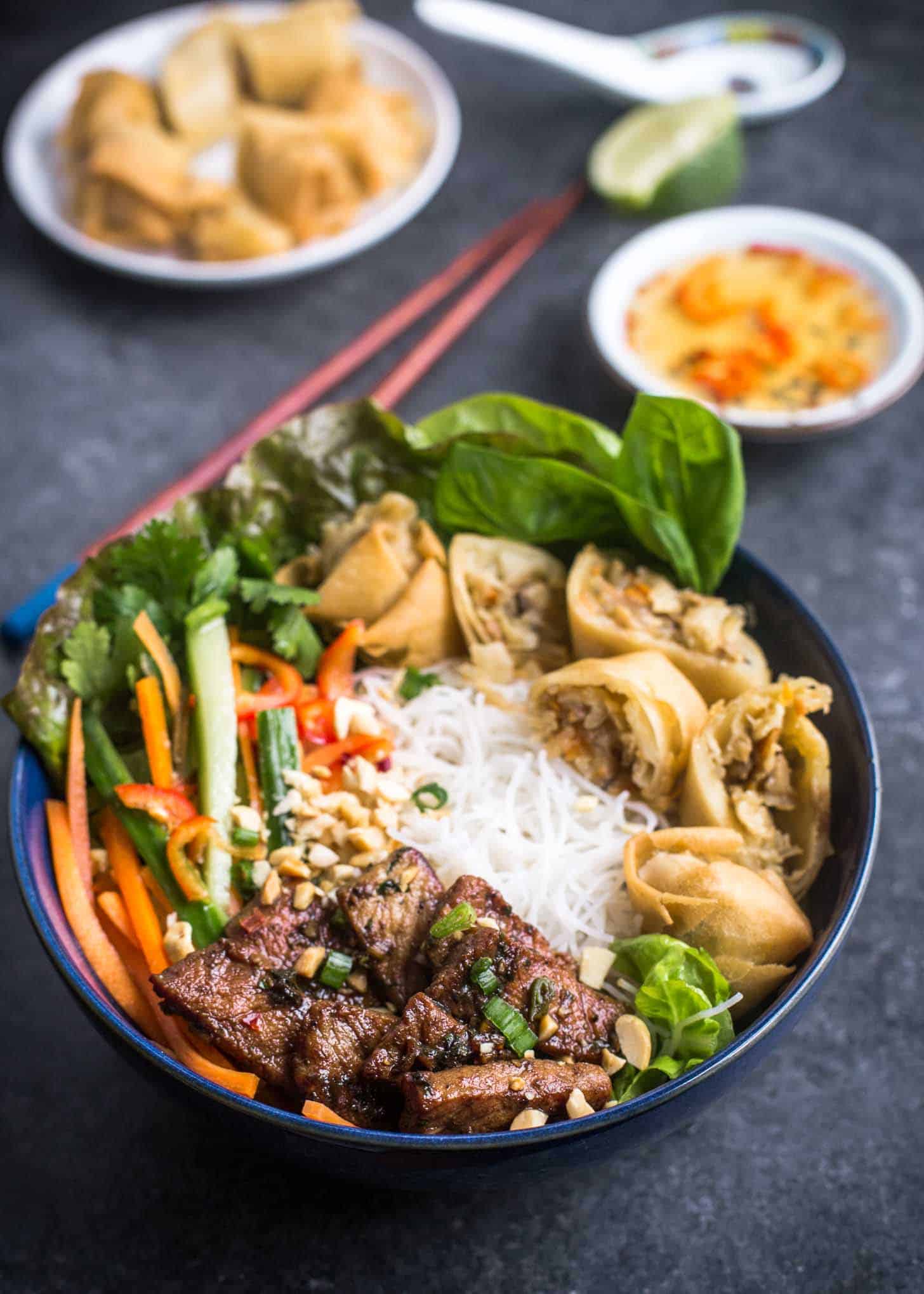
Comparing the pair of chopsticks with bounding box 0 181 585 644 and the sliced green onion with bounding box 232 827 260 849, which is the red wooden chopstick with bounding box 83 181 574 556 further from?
the sliced green onion with bounding box 232 827 260 849

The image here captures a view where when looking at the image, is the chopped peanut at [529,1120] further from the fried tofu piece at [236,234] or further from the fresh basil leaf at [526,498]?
the fried tofu piece at [236,234]

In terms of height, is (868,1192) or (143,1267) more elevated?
(143,1267)

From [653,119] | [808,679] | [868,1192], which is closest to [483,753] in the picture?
[808,679]

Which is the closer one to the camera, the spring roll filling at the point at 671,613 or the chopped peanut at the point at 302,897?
the chopped peanut at the point at 302,897

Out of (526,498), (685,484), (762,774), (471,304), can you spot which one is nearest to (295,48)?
(471,304)

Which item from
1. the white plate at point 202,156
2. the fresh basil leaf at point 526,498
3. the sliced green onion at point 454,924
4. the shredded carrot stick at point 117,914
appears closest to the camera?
the sliced green onion at point 454,924

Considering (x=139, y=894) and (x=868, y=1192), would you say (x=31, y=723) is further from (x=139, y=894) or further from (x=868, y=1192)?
(x=868, y=1192)

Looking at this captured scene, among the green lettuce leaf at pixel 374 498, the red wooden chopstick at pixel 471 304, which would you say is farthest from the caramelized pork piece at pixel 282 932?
the red wooden chopstick at pixel 471 304
